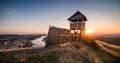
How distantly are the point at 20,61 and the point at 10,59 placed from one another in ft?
3.31

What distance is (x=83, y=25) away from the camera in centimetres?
2073

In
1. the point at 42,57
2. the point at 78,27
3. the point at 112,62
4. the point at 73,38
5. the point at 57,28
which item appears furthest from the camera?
the point at 78,27

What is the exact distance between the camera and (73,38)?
763 inches

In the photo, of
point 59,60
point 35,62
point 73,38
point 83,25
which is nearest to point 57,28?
point 73,38

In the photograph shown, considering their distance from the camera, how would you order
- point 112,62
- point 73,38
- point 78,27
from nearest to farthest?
point 112,62
point 73,38
point 78,27

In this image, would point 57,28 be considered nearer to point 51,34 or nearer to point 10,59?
point 51,34

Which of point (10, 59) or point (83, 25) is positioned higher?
point (83, 25)

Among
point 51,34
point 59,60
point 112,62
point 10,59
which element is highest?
point 51,34

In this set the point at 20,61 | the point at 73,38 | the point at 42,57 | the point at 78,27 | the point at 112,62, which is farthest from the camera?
the point at 78,27

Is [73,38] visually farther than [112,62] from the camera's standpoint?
Yes

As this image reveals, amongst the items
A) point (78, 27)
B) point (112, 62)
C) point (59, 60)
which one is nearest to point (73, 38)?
point (78, 27)

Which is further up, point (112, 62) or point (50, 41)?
point (50, 41)

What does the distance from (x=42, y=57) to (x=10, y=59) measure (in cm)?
306

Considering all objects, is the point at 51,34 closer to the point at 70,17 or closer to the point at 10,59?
the point at 70,17
